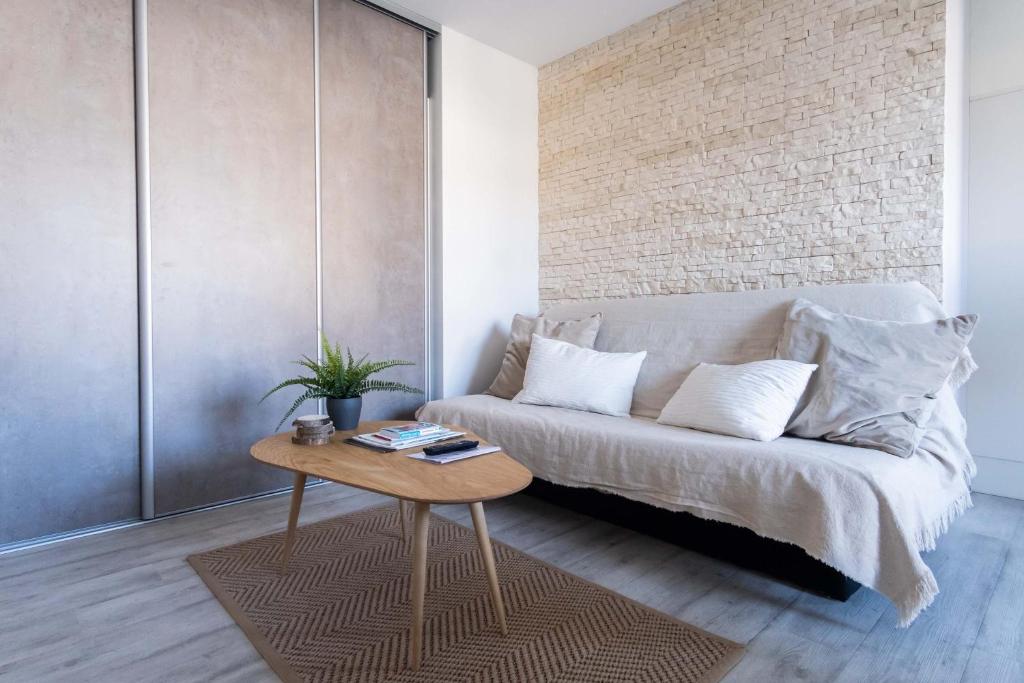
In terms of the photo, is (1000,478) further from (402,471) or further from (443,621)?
(402,471)

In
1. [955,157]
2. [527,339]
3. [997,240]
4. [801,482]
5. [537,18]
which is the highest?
[537,18]

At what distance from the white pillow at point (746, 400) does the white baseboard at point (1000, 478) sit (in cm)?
128

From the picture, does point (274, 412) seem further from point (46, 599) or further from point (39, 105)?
point (39, 105)

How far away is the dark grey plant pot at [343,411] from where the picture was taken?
2.03m

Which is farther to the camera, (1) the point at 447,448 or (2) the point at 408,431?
(2) the point at 408,431

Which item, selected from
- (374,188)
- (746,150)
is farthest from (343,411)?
(746,150)

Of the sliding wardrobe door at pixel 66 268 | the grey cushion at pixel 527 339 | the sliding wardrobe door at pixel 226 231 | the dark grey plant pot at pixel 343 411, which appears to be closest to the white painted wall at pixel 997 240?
the grey cushion at pixel 527 339

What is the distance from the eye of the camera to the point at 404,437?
186cm

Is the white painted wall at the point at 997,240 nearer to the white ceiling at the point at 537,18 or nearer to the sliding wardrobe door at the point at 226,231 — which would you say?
the white ceiling at the point at 537,18

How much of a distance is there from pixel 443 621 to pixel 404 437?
0.58m

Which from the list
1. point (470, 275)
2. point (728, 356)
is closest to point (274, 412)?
point (470, 275)

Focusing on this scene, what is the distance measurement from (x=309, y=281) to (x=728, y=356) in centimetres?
209

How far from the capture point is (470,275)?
11.5 ft

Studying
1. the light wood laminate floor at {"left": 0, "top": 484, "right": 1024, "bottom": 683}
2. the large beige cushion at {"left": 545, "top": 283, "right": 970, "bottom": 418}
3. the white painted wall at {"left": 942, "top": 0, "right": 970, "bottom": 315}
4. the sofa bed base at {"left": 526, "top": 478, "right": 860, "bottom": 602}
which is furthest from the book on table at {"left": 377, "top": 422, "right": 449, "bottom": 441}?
the white painted wall at {"left": 942, "top": 0, "right": 970, "bottom": 315}
